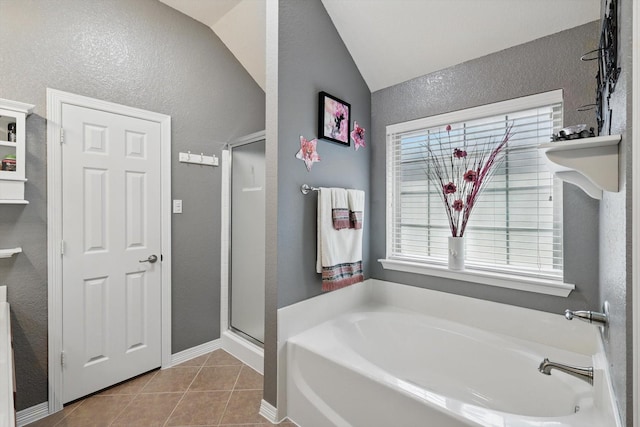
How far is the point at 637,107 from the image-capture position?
62cm

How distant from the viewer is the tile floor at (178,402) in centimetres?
179

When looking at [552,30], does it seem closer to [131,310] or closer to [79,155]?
[79,155]

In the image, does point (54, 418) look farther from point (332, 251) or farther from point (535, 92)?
point (535, 92)

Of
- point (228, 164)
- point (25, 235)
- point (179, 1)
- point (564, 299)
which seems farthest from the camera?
point (228, 164)

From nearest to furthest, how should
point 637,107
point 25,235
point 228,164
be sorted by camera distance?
point 637,107, point 25,235, point 228,164

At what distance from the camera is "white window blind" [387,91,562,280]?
175 cm

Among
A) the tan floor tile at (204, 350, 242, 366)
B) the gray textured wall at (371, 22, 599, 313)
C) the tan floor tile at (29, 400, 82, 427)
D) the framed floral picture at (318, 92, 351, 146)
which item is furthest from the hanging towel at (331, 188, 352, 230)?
the tan floor tile at (29, 400, 82, 427)

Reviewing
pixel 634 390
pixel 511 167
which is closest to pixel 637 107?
pixel 634 390

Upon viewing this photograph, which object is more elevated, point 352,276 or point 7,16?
point 7,16

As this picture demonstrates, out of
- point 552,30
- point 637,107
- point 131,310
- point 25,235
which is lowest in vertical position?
point 131,310

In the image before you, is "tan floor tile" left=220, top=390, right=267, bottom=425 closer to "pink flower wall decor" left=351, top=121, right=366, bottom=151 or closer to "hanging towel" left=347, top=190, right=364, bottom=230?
"hanging towel" left=347, top=190, right=364, bottom=230

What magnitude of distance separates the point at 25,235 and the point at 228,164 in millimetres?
1475

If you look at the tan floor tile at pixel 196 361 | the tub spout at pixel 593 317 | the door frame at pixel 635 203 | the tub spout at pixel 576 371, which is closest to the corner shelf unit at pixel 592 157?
the door frame at pixel 635 203

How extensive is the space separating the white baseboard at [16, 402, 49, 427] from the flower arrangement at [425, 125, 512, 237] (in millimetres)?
2862
